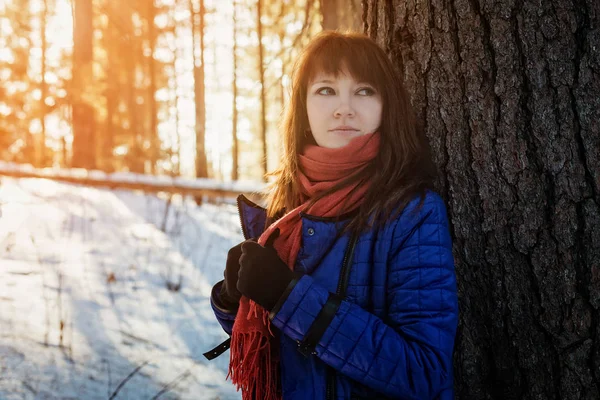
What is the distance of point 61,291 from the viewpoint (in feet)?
13.8

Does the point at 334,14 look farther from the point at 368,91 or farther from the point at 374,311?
the point at 374,311

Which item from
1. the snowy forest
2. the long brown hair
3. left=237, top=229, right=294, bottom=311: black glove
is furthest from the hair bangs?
left=237, top=229, right=294, bottom=311: black glove

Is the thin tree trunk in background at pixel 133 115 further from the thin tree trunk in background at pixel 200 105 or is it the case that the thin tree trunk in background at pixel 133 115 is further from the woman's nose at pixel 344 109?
the woman's nose at pixel 344 109

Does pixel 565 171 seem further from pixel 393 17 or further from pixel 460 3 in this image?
pixel 393 17

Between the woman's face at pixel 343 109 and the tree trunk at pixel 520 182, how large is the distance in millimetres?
351

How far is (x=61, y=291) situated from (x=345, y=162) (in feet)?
11.3

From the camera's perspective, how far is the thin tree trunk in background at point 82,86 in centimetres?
1112

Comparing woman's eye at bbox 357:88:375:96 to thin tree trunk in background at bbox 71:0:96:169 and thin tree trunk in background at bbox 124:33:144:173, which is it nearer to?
thin tree trunk in background at bbox 71:0:96:169

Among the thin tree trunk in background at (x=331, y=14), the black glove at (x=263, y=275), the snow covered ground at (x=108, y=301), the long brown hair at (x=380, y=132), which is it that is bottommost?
the snow covered ground at (x=108, y=301)

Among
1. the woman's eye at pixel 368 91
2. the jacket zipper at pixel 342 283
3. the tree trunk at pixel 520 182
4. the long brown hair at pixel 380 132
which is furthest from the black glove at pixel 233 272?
Result: the tree trunk at pixel 520 182

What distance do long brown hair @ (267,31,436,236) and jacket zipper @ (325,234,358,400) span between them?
57 mm

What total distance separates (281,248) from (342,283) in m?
0.26

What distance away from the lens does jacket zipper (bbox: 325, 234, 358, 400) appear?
1.55 meters

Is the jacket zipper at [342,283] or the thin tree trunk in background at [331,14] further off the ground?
the thin tree trunk in background at [331,14]
